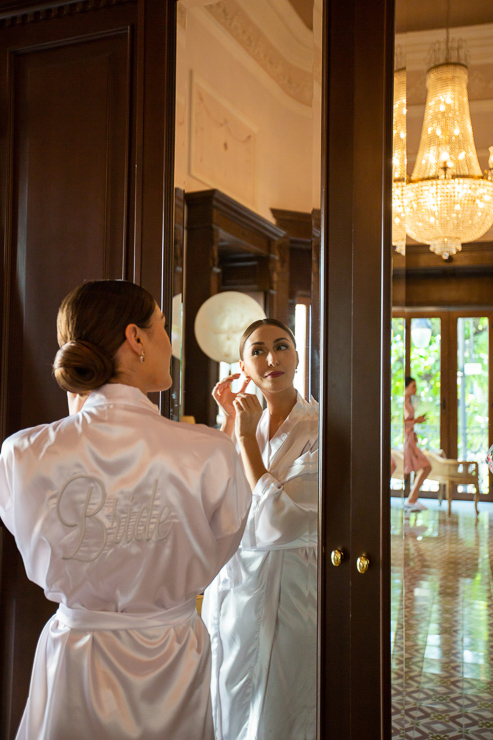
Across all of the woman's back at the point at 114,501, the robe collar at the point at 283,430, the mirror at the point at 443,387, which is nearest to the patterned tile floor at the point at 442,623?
the mirror at the point at 443,387

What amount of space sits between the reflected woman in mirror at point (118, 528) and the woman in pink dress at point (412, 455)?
0.40 metres

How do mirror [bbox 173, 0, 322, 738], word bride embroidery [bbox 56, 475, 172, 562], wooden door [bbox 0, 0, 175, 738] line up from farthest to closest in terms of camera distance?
wooden door [bbox 0, 0, 175, 738] < mirror [bbox 173, 0, 322, 738] < word bride embroidery [bbox 56, 475, 172, 562]

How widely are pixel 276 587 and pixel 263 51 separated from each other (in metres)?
1.24

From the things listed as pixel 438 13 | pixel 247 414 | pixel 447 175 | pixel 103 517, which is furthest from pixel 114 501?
pixel 438 13

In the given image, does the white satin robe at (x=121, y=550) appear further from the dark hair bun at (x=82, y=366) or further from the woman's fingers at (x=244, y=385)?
the woman's fingers at (x=244, y=385)

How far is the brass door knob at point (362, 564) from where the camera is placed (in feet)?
4.78

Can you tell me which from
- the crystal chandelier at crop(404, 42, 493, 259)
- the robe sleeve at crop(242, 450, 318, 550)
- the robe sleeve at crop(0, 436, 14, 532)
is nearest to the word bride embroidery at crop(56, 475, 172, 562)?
the robe sleeve at crop(0, 436, 14, 532)

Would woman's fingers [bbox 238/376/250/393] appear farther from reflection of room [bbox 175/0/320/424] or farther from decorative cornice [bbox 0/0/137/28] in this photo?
decorative cornice [bbox 0/0/137/28]

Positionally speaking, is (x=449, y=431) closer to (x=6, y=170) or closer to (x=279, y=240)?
(x=279, y=240)

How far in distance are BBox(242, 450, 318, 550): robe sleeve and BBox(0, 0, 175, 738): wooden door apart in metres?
0.54

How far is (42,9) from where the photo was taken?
1900 mm

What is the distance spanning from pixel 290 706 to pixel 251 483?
0.51 metres

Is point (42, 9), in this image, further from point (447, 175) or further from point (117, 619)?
point (117, 619)

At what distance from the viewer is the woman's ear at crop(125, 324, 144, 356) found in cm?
121
